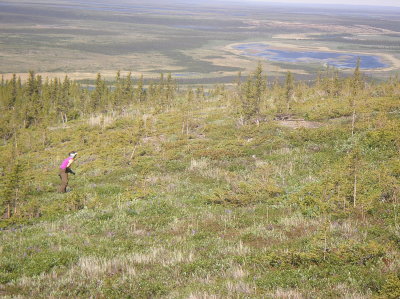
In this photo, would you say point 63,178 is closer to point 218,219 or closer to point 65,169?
point 65,169

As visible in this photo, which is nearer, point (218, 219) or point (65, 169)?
point (218, 219)

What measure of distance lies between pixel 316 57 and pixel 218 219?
159 metres

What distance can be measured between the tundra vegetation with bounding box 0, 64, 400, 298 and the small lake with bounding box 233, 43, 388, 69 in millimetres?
117638

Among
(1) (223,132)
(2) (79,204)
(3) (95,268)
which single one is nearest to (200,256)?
(3) (95,268)

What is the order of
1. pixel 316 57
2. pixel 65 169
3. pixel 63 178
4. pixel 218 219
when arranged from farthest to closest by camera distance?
pixel 316 57, pixel 63 178, pixel 65 169, pixel 218 219

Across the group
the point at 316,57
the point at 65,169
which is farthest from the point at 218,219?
the point at 316,57

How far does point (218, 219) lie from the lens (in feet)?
41.9

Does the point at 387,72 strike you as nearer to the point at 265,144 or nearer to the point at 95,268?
the point at 265,144

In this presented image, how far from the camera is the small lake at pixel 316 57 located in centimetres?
13738

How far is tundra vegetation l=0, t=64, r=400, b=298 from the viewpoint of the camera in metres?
7.93

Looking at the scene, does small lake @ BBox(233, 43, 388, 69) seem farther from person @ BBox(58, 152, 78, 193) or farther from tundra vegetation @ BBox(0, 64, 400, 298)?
person @ BBox(58, 152, 78, 193)

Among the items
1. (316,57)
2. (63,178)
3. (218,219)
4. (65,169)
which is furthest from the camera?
(316,57)

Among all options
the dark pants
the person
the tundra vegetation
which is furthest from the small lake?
the dark pants

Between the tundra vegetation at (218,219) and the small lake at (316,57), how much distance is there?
386 feet
